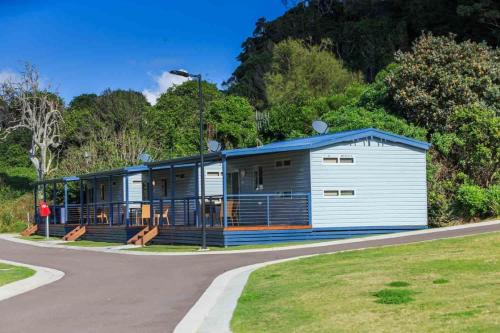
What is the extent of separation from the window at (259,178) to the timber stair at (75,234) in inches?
448

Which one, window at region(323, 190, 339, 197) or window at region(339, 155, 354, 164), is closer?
window at region(323, 190, 339, 197)

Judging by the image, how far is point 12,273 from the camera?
59.3 ft

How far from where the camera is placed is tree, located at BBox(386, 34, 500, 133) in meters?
31.8

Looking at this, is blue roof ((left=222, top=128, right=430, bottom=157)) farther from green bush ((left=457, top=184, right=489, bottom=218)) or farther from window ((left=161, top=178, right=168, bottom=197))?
window ((left=161, top=178, right=168, bottom=197))

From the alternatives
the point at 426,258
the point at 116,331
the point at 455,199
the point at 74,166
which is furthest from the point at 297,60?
the point at 116,331

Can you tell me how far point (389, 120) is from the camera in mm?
31375

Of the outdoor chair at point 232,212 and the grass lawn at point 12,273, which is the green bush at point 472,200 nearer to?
the outdoor chair at point 232,212

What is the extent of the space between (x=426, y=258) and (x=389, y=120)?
714 inches

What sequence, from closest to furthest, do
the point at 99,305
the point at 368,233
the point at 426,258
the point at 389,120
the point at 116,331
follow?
the point at 116,331
the point at 99,305
the point at 426,258
the point at 368,233
the point at 389,120

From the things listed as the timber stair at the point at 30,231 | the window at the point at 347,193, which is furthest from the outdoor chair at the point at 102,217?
the window at the point at 347,193

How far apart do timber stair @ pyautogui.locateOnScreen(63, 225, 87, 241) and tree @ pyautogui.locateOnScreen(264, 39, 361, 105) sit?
2043 centimetres

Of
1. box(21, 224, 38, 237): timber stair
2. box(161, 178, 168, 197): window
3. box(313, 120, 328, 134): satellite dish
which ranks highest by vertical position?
box(313, 120, 328, 134): satellite dish

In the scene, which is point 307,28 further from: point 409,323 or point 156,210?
point 409,323

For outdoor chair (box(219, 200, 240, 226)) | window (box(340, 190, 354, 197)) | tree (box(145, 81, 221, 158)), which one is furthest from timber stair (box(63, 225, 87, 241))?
tree (box(145, 81, 221, 158))
